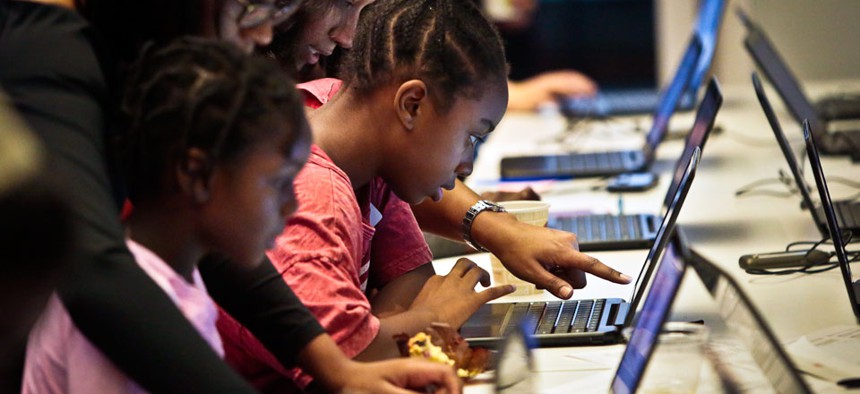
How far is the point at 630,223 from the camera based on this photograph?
2.59 m

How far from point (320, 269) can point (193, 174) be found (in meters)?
0.36

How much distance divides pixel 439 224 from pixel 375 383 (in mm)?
880

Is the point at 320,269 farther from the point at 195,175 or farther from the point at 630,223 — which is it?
the point at 630,223

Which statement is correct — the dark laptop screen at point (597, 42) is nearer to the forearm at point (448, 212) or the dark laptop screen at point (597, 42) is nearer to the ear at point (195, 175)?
the forearm at point (448, 212)

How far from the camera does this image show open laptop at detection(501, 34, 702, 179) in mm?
3379

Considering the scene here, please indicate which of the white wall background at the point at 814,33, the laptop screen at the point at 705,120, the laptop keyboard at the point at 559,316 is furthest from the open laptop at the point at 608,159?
the white wall background at the point at 814,33

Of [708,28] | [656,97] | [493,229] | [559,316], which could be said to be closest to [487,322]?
[559,316]

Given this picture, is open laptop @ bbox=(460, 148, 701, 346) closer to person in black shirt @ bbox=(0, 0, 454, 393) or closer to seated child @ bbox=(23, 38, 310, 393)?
person in black shirt @ bbox=(0, 0, 454, 393)

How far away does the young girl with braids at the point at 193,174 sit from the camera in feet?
4.01

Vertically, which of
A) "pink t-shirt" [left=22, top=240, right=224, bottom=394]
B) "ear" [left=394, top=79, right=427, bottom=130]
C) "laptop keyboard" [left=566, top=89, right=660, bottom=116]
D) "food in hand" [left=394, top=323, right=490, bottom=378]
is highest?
"ear" [left=394, top=79, right=427, bottom=130]

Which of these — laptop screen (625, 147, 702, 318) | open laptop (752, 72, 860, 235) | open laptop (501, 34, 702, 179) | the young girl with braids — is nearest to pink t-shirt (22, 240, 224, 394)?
the young girl with braids

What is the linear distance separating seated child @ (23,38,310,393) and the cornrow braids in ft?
1.54

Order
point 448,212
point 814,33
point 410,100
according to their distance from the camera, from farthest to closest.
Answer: point 814,33 < point 448,212 < point 410,100

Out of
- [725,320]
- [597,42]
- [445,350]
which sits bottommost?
[597,42]
